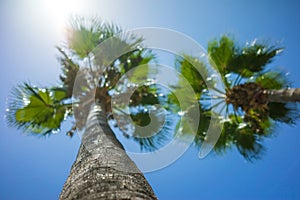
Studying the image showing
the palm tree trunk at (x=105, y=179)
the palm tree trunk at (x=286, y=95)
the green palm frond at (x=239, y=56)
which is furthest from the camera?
the green palm frond at (x=239, y=56)

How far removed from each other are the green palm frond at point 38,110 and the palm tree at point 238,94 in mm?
3935

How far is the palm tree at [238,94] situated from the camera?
27.1ft

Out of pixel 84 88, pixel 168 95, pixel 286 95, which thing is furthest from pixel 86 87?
pixel 286 95

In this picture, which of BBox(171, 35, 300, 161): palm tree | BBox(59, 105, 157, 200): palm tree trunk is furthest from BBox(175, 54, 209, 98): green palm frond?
BBox(59, 105, 157, 200): palm tree trunk

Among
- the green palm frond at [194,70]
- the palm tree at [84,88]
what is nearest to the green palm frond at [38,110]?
the palm tree at [84,88]

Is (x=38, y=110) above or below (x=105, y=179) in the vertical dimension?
above

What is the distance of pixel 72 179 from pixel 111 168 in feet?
1.18

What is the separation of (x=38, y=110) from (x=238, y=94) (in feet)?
19.0

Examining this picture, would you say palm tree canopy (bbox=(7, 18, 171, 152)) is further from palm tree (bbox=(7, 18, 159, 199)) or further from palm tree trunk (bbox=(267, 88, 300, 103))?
palm tree trunk (bbox=(267, 88, 300, 103))

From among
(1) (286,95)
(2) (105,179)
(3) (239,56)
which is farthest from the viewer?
(3) (239,56)

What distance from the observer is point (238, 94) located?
8016mm

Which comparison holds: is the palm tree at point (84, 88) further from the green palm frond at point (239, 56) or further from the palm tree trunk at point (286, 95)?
the palm tree trunk at point (286, 95)

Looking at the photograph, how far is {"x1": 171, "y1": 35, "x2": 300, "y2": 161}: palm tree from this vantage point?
827cm

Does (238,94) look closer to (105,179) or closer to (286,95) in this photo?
(286,95)
